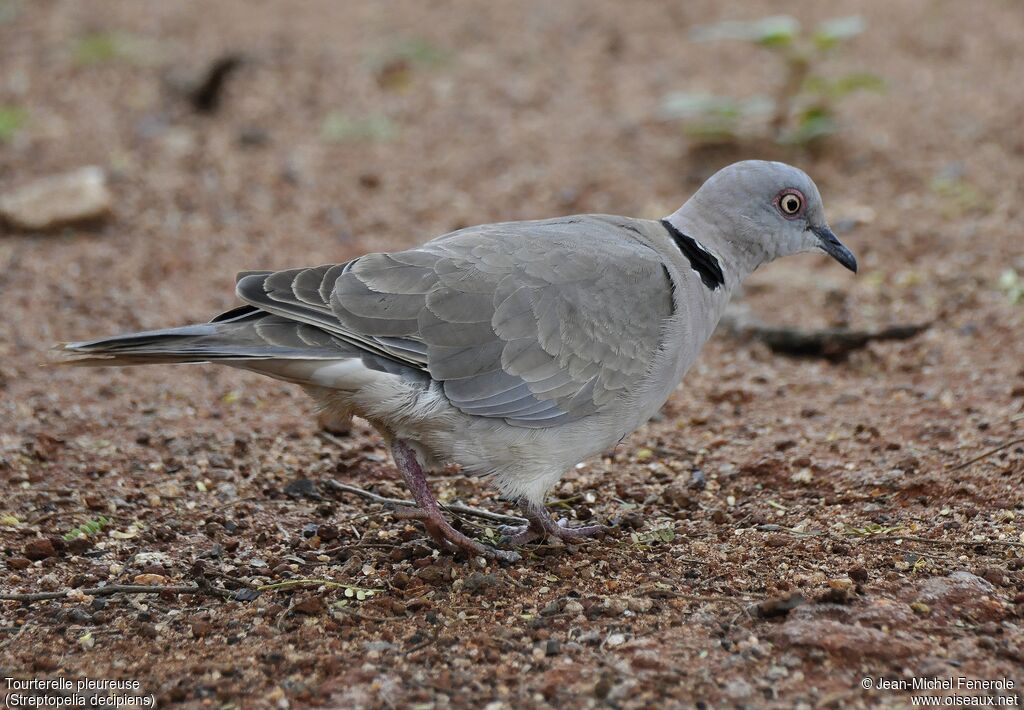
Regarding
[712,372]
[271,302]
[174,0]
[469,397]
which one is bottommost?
[712,372]

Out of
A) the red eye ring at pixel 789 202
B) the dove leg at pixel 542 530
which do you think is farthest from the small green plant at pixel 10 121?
the red eye ring at pixel 789 202

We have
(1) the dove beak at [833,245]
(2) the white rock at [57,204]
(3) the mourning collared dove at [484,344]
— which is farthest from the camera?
(2) the white rock at [57,204]

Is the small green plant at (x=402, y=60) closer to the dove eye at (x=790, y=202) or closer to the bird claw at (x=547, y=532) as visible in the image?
the dove eye at (x=790, y=202)

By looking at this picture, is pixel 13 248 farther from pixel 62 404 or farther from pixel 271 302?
pixel 271 302

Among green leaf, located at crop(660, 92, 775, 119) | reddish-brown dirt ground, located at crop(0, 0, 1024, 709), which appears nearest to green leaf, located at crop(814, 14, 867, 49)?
green leaf, located at crop(660, 92, 775, 119)

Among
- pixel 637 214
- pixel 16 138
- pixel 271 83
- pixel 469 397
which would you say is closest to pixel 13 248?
pixel 16 138

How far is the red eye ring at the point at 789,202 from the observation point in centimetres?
468

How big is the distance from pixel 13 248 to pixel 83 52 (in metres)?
3.87

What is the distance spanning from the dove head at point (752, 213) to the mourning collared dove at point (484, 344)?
1.02 feet

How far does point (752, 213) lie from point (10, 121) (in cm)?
686

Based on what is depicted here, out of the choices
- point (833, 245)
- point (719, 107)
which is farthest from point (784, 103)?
point (833, 245)

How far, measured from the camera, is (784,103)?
8367 millimetres

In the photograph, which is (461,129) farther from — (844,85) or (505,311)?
(505,311)

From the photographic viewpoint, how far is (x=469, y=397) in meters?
3.95
